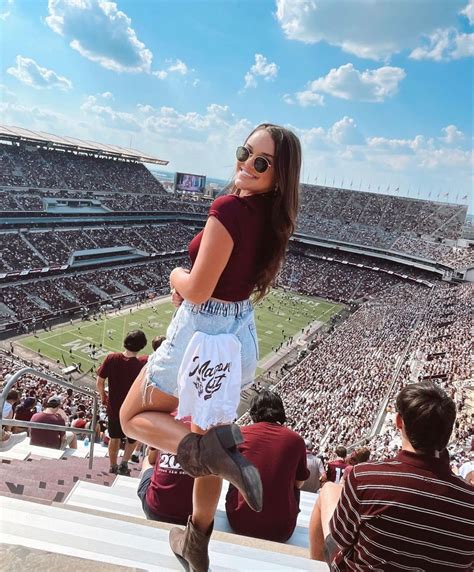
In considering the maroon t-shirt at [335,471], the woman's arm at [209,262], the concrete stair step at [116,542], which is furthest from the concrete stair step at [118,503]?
the maroon t-shirt at [335,471]

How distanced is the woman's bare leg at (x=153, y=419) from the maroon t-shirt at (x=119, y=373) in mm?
2388

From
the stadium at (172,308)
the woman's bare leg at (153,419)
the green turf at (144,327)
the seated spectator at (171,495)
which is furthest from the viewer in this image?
the green turf at (144,327)

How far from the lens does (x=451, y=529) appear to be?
6.29ft

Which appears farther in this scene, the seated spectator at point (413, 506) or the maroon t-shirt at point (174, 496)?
the maroon t-shirt at point (174, 496)

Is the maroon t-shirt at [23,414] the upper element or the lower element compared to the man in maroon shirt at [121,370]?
lower

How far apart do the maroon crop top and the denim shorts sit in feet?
0.22

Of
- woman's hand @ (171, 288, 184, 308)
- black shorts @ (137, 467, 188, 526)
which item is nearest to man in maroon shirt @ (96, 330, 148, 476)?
black shorts @ (137, 467, 188, 526)

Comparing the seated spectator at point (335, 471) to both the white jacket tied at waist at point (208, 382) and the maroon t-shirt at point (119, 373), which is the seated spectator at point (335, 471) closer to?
the maroon t-shirt at point (119, 373)

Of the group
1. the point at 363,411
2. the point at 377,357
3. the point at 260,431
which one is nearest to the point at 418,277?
the point at 377,357

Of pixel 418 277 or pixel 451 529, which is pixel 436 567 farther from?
pixel 418 277

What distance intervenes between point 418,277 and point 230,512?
54365 mm

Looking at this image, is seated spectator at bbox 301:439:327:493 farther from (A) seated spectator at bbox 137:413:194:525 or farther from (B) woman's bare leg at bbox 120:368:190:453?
(B) woman's bare leg at bbox 120:368:190:453

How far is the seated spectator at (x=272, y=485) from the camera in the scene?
306cm

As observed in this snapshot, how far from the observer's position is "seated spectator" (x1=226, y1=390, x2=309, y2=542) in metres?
3.06
